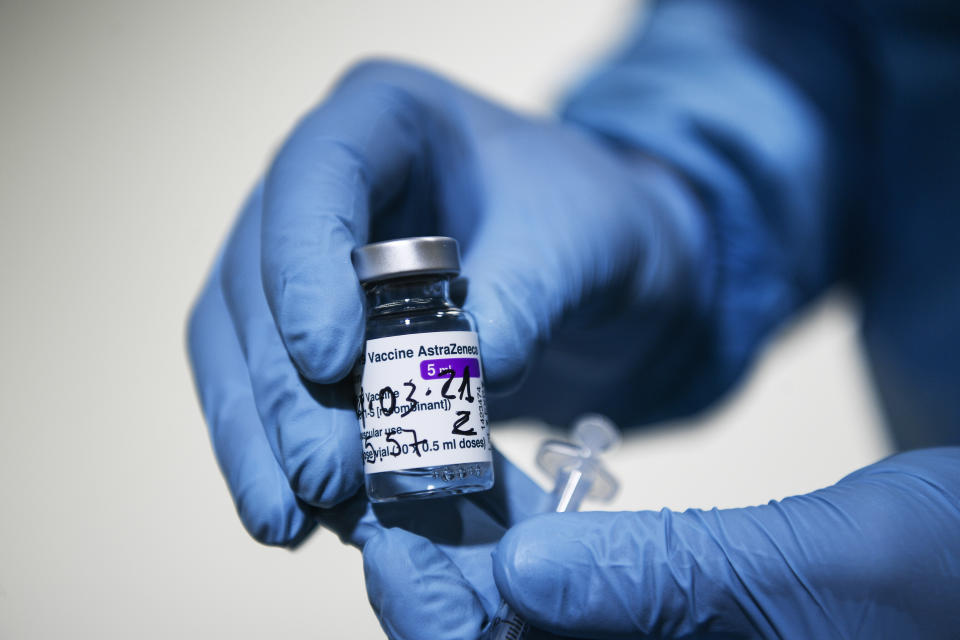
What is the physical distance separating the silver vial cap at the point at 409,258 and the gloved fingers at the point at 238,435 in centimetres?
25

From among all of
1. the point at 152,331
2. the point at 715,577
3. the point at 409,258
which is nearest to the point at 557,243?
the point at 409,258

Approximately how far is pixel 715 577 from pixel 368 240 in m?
0.54

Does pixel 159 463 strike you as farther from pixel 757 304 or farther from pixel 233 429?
pixel 757 304

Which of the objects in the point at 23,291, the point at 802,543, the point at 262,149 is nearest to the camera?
the point at 802,543

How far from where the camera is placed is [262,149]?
4.80 ft

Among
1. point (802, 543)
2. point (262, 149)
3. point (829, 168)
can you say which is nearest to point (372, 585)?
point (802, 543)

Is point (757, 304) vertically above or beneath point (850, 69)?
beneath

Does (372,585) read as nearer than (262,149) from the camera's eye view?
Yes

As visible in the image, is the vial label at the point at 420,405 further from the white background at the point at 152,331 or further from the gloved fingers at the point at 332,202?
the white background at the point at 152,331

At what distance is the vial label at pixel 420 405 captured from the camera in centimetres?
66

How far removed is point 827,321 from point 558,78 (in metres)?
0.86

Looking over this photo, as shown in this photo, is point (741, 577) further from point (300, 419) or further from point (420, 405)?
point (300, 419)

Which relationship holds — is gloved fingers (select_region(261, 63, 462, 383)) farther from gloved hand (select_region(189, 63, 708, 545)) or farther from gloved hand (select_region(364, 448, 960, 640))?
gloved hand (select_region(364, 448, 960, 640))

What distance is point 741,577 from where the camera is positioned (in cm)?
71
